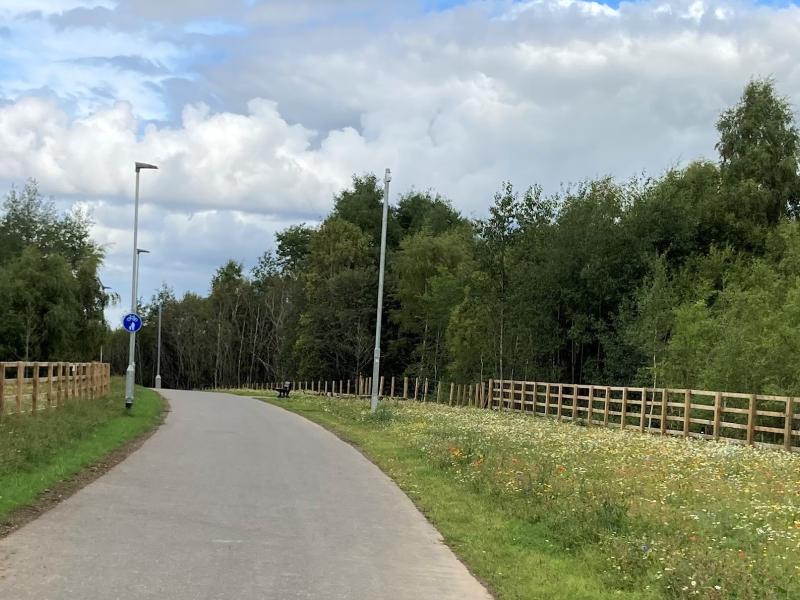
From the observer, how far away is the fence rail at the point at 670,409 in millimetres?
21125

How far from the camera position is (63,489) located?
11.6 m

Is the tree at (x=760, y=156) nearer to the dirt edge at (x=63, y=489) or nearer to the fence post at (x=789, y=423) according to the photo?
the fence post at (x=789, y=423)

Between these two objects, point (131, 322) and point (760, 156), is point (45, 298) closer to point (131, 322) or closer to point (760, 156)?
point (131, 322)

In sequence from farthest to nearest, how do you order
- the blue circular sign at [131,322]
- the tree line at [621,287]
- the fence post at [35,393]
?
the tree line at [621,287]
the blue circular sign at [131,322]
the fence post at [35,393]

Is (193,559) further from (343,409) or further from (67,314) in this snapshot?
(67,314)

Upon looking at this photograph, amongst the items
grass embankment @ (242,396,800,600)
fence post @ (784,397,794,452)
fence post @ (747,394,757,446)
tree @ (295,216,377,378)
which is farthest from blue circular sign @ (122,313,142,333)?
tree @ (295,216,377,378)

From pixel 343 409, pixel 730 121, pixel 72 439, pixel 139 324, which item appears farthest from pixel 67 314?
pixel 730 121

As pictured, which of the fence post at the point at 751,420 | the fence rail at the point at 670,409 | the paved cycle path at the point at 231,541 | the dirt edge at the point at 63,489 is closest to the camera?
the paved cycle path at the point at 231,541

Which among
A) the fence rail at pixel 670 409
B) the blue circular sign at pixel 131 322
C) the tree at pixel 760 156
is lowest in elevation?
the fence rail at pixel 670 409

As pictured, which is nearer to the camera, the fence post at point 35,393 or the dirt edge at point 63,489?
the dirt edge at point 63,489

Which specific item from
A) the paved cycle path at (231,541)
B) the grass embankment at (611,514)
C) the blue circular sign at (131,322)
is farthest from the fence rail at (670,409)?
the blue circular sign at (131,322)

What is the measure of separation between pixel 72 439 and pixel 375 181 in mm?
79936

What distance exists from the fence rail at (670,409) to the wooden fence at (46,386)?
16833mm

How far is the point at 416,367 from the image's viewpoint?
68.9 m
